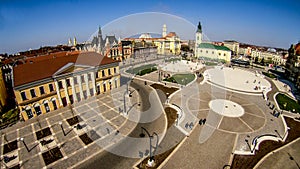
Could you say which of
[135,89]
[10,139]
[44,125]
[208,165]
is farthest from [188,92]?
[10,139]

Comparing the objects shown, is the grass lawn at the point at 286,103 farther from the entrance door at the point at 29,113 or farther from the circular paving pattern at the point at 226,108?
the entrance door at the point at 29,113

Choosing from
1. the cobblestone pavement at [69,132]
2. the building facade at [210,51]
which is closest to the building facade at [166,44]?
the building facade at [210,51]

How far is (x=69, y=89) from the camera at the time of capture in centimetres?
3822

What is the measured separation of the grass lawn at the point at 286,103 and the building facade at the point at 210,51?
5146cm

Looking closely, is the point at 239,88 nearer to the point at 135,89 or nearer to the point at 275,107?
the point at 275,107

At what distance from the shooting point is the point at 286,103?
4025cm

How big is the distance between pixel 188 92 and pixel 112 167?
31101 millimetres

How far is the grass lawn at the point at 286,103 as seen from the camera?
38.4m

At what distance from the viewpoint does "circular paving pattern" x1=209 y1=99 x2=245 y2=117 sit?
117 ft

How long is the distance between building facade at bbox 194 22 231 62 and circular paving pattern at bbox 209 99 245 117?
60.9 m

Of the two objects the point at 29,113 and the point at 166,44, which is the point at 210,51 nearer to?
the point at 166,44

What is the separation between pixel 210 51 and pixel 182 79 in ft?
160

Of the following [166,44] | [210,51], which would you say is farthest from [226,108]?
[166,44]

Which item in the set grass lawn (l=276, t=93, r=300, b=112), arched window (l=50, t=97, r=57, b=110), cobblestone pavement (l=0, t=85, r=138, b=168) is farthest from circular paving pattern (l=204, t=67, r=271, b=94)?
arched window (l=50, t=97, r=57, b=110)
